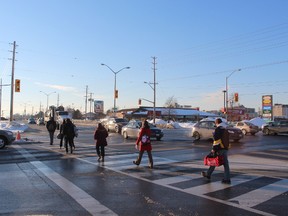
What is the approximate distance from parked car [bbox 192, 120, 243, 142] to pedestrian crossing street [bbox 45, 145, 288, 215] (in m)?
12.8

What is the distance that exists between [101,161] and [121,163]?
982mm

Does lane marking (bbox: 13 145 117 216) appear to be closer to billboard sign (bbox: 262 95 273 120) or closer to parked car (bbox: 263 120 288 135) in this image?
parked car (bbox: 263 120 288 135)

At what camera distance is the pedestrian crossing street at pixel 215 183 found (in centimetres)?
784

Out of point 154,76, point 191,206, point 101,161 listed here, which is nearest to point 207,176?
point 191,206

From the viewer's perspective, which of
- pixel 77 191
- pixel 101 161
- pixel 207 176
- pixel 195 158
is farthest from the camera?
pixel 195 158

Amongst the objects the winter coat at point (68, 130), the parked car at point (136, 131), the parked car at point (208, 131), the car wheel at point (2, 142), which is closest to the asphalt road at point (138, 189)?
the winter coat at point (68, 130)

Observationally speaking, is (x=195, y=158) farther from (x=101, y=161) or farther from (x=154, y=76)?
(x=154, y=76)

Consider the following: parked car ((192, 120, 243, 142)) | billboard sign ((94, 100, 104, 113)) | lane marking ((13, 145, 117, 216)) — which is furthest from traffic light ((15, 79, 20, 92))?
billboard sign ((94, 100, 104, 113))

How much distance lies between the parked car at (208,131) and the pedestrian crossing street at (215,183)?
12848mm

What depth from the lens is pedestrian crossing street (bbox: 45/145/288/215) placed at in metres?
7.84

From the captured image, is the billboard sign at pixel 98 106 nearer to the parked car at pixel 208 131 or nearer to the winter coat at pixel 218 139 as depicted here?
the parked car at pixel 208 131

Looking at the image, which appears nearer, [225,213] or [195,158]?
[225,213]

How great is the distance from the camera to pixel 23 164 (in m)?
13.8

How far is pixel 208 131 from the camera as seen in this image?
27.2 metres
